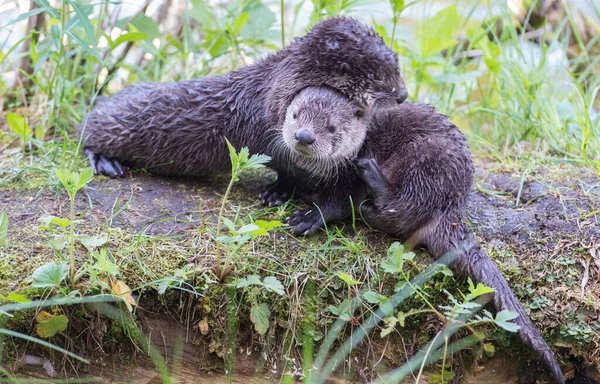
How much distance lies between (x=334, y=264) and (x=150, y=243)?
2.46 feet

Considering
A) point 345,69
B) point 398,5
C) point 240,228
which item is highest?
point 398,5

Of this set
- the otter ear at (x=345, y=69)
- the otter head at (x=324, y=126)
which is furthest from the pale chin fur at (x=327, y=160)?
the otter ear at (x=345, y=69)

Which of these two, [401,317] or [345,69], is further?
[345,69]

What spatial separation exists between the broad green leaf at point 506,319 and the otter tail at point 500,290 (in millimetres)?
111

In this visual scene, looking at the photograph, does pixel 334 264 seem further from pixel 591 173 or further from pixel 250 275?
pixel 591 173

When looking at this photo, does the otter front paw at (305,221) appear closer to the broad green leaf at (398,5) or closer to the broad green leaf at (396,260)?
the broad green leaf at (396,260)

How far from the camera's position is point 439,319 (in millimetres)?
2377

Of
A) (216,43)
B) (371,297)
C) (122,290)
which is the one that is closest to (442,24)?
(216,43)

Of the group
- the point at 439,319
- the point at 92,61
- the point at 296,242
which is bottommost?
the point at 439,319

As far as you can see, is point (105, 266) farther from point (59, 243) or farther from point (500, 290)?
point (500, 290)

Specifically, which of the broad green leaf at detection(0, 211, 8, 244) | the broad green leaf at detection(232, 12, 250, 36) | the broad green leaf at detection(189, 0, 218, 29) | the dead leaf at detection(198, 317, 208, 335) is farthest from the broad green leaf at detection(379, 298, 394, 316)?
the broad green leaf at detection(189, 0, 218, 29)

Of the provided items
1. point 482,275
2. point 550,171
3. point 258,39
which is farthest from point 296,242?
point 258,39

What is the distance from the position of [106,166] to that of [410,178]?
1.55 m

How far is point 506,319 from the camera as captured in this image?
2158mm
